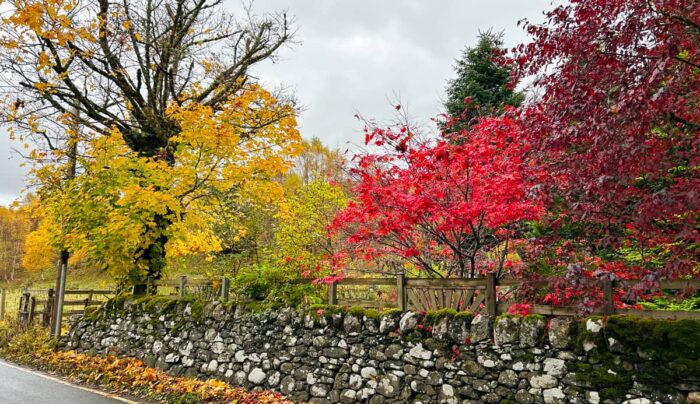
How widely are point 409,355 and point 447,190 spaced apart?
7.51 feet

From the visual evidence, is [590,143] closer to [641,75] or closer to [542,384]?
[641,75]

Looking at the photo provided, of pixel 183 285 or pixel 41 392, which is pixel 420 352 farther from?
pixel 41 392

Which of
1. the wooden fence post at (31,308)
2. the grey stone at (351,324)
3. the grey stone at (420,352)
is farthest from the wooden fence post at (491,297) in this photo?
the wooden fence post at (31,308)

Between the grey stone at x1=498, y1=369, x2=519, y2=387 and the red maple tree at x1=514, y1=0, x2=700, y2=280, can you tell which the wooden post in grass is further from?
the red maple tree at x1=514, y1=0, x2=700, y2=280

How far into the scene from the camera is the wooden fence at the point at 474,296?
4.58 metres

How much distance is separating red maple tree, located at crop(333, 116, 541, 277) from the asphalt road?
4935 mm

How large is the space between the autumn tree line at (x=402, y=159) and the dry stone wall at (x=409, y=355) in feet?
1.98

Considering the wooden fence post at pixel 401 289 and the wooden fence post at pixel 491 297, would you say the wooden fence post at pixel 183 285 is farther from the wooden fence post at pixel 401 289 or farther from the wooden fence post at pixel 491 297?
the wooden fence post at pixel 491 297

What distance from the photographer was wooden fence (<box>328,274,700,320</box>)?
15.0 ft

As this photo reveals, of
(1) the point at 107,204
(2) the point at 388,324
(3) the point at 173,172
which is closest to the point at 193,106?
(3) the point at 173,172

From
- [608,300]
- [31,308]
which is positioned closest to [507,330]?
[608,300]

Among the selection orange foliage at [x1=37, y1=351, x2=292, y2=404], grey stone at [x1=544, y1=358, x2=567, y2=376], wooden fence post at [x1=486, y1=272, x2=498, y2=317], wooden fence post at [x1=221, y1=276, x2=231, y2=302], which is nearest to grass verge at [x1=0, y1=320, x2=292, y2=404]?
orange foliage at [x1=37, y1=351, x2=292, y2=404]

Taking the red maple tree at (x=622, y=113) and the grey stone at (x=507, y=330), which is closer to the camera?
the red maple tree at (x=622, y=113)

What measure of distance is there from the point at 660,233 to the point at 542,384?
199 centimetres
